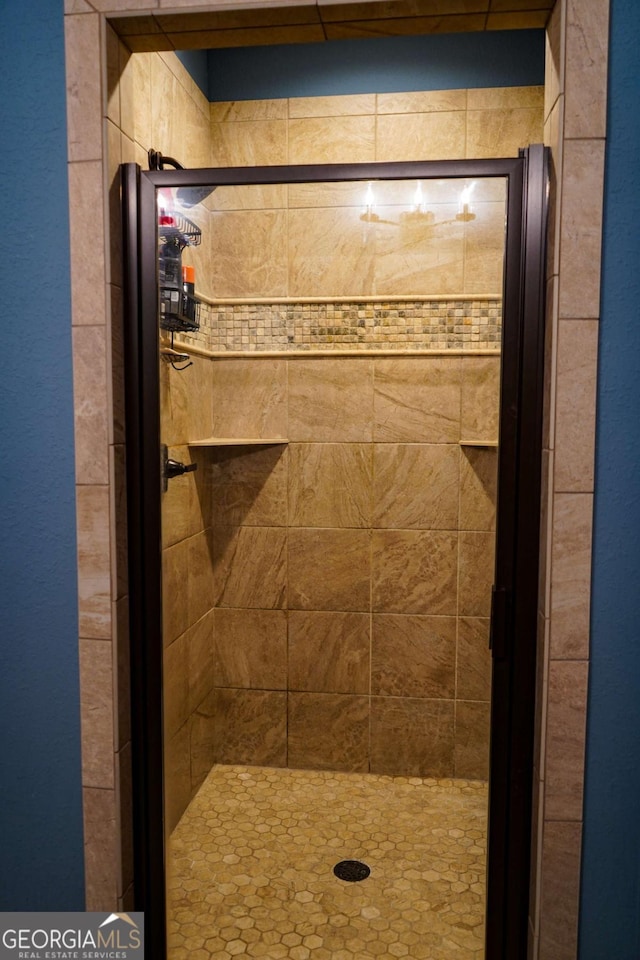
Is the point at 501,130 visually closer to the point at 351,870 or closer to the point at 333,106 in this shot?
the point at 333,106

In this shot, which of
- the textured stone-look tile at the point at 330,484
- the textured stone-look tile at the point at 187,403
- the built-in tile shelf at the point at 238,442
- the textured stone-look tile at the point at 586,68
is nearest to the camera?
the textured stone-look tile at the point at 586,68

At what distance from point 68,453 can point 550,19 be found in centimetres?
124

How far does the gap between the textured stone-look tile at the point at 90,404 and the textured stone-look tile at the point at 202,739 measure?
1.31 metres

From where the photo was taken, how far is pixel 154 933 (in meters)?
1.51

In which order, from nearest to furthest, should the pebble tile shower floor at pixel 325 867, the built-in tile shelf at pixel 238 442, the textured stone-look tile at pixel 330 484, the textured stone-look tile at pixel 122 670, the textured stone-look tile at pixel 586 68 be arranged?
the textured stone-look tile at pixel 586 68 → the textured stone-look tile at pixel 122 670 → the pebble tile shower floor at pixel 325 867 → the built-in tile shelf at pixel 238 442 → the textured stone-look tile at pixel 330 484

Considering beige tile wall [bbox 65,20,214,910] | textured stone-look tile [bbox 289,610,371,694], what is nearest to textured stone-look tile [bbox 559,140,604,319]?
beige tile wall [bbox 65,20,214,910]

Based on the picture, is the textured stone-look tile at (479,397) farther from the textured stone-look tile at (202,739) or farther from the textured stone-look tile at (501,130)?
the textured stone-look tile at (202,739)

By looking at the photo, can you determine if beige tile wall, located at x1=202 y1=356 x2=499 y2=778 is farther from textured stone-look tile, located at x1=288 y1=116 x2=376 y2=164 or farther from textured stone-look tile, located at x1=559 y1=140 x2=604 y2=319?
textured stone-look tile, located at x1=559 y1=140 x2=604 y2=319

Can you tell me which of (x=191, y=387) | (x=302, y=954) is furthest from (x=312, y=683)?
(x=191, y=387)

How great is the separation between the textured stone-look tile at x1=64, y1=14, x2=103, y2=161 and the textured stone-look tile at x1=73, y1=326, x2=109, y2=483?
35 centimetres

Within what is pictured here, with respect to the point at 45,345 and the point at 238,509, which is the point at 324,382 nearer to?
the point at 238,509

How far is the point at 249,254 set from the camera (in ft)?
8.34

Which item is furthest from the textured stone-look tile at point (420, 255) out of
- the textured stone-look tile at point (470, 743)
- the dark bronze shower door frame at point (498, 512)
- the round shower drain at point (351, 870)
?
the round shower drain at point (351, 870)

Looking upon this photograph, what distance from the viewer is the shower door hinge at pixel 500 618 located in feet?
4.53
